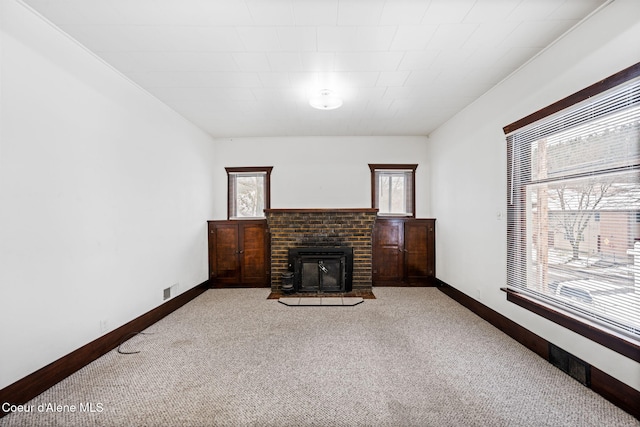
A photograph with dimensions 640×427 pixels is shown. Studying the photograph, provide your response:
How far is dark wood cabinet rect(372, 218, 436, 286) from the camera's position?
15.6ft

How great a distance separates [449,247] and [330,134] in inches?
110

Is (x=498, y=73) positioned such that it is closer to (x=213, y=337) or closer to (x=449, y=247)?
(x=449, y=247)

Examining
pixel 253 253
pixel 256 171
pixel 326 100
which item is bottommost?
pixel 253 253

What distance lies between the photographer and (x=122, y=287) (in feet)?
8.76

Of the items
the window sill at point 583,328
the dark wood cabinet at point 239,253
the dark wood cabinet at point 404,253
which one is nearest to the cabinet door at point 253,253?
the dark wood cabinet at point 239,253

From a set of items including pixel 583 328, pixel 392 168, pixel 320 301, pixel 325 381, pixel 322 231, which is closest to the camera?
pixel 583 328

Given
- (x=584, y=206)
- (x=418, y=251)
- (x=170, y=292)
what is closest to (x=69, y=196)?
(x=170, y=292)

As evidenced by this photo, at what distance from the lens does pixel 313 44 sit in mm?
2197

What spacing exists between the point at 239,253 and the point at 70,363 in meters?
2.75

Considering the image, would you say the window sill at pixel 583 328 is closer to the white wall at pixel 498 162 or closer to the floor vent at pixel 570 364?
the white wall at pixel 498 162

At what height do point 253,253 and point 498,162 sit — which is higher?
point 498,162

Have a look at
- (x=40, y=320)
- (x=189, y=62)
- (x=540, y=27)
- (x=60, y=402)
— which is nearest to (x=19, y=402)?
(x=60, y=402)

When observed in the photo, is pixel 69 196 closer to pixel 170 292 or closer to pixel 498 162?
pixel 170 292

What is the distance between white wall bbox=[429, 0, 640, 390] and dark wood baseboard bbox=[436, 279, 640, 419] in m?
0.05
